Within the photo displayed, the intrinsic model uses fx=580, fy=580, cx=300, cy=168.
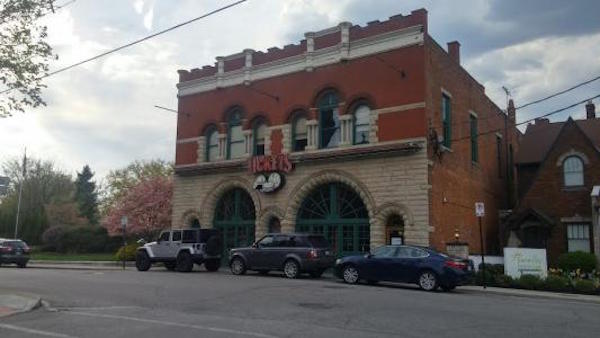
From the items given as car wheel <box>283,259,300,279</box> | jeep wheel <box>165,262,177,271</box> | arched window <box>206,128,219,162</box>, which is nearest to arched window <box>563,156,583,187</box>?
car wheel <box>283,259,300,279</box>

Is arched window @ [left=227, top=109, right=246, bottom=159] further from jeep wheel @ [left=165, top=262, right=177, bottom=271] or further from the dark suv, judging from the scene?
the dark suv

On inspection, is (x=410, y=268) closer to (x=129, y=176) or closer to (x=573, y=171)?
(x=573, y=171)

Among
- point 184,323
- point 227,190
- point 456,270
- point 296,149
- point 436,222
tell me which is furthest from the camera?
point 227,190

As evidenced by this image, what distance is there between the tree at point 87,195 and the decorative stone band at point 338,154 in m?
45.6

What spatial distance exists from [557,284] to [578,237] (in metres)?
10.2

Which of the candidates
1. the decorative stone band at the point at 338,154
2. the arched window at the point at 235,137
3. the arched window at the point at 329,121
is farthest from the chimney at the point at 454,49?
the arched window at the point at 235,137

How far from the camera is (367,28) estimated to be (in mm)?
26109

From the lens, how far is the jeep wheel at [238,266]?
23116 millimetres

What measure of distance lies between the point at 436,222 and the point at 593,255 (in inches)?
292

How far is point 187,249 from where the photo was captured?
24.9m

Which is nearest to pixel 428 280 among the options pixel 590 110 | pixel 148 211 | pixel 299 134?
pixel 299 134

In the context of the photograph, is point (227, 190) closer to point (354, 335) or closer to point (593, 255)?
point (593, 255)

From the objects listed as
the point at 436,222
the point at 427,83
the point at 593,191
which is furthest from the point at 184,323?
the point at 593,191

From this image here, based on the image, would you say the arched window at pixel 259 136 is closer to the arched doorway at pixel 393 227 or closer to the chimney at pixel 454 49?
the arched doorway at pixel 393 227
